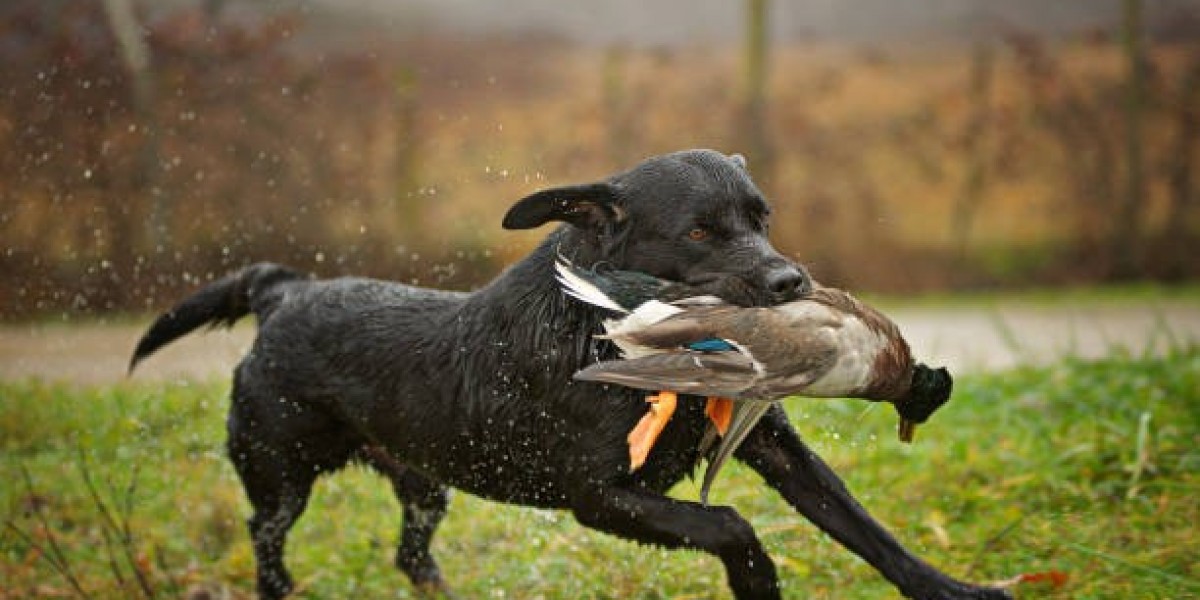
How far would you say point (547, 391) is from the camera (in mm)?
3768

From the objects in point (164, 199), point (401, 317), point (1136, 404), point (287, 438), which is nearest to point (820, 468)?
point (401, 317)

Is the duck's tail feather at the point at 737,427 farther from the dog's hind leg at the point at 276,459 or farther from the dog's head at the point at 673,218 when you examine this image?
the dog's hind leg at the point at 276,459

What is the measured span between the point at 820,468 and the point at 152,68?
10191mm

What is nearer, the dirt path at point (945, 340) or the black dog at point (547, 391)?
the black dog at point (547, 391)

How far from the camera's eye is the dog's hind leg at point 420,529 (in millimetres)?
5109

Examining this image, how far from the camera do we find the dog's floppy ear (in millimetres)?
3582

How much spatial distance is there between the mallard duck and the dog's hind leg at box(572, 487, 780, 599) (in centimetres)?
10

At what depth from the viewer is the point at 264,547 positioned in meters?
4.88

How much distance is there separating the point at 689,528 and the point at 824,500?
1.80ft

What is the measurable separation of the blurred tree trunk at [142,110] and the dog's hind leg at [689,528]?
8.42 m

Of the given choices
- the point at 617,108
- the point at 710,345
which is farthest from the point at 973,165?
the point at 710,345

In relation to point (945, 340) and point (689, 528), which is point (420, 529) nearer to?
point (689, 528)

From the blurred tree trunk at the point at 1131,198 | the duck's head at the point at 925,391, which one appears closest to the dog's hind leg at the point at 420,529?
the duck's head at the point at 925,391

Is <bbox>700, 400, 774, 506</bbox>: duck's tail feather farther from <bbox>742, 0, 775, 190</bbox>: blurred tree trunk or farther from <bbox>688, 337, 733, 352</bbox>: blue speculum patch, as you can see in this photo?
<bbox>742, 0, 775, 190</bbox>: blurred tree trunk
